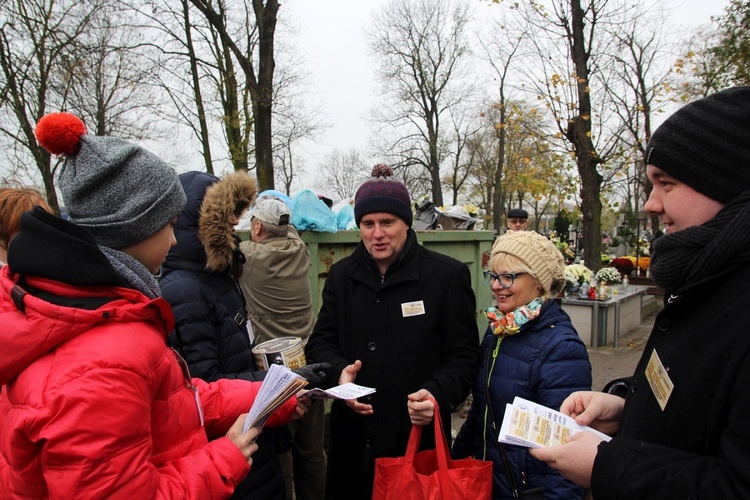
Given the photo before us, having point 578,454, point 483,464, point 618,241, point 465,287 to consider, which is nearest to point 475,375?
point 465,287

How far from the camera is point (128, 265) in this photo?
1537 millimetres

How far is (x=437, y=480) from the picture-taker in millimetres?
1759

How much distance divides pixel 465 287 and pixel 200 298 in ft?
4.18

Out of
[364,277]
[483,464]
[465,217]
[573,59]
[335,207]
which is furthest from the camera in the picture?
[573,59]

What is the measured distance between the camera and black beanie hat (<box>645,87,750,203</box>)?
1.20 metres

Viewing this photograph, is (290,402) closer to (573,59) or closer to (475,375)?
(475,375)

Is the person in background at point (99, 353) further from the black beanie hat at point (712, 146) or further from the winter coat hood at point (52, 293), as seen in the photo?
the black beanie hat at point (712, 146)

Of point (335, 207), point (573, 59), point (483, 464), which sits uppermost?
point (573, 59)

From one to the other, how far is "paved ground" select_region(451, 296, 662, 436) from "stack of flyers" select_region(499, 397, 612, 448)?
13.1 ft

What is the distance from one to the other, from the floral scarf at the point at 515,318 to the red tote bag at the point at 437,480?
51cm

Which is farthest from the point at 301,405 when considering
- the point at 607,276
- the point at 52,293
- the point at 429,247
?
the point at 607,276

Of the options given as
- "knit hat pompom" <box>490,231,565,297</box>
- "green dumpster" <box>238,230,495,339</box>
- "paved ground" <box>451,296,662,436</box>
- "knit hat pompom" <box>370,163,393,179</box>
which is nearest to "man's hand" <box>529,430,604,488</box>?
"knit hat pompom" <box>490,231,565,297</box>

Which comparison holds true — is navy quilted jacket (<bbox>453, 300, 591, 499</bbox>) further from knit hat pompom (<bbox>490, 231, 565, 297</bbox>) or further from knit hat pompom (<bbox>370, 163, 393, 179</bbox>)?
knit hat pompom (<bbox>370, 163, 393, 179</bbox>)

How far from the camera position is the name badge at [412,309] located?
246 cm
